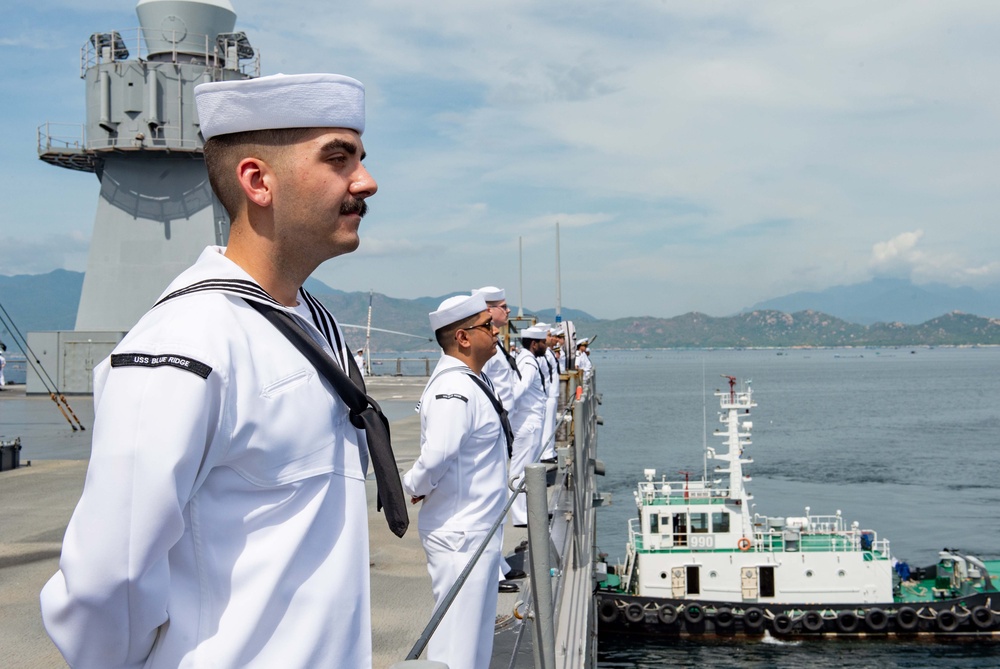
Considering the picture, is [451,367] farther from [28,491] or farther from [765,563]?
[765,563]

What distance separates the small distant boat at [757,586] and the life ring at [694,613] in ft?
0.09

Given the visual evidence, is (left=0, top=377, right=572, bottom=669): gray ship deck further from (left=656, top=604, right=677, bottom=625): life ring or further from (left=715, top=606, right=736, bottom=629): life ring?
(left=715, top=606, right=736, bottom=629): life ring

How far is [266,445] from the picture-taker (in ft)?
4.83

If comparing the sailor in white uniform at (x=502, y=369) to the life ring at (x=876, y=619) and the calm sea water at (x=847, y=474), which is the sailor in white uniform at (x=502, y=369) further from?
the life ring at (x=876, y=619)

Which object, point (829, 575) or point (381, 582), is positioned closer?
point (381, 582)

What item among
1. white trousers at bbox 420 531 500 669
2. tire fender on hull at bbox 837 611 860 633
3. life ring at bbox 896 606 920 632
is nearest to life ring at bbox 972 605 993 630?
life ring at bbox 896 606 920 632

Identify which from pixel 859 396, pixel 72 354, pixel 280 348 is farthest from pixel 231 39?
pixel 859 396

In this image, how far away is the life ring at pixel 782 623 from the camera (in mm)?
25656

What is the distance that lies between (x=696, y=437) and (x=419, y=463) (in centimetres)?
6471

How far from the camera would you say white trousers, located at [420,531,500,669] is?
4090 millimetres

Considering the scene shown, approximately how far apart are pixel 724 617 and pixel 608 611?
315cm

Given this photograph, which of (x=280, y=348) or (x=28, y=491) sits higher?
(x=280, y=348)

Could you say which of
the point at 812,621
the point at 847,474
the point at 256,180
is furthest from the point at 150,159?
the point at 847,474

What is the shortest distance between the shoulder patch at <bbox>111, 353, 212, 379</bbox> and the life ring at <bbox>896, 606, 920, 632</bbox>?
27953mm
